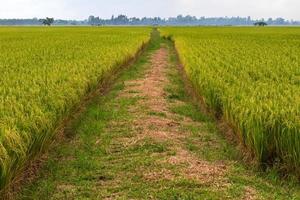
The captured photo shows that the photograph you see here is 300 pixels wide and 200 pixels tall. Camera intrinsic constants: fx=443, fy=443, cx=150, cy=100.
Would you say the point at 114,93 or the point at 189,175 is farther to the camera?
the point at 114,93

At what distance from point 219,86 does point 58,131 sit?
10.4 feet

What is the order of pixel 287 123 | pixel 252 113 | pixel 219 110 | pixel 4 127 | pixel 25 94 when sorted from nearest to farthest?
pixel 4 127
pixel 287 123
pixel 252 113
pixel 25 94
pixel 219 110

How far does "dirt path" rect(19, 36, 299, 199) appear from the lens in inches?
197

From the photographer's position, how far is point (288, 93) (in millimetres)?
6805

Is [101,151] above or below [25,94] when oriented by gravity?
below

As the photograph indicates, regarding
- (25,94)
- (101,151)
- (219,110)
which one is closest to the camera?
(101,151)

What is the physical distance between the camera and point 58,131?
676 centimetres

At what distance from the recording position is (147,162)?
588cm

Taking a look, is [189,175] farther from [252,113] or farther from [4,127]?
[4,127]

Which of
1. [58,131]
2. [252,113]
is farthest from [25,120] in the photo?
[252,113]

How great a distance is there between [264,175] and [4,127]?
3100mm

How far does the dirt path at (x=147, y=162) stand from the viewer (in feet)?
16.4

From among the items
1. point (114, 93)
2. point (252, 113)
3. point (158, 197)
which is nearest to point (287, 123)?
point (252, 113)

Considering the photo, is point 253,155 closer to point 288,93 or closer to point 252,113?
point 252,113
